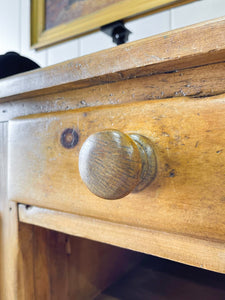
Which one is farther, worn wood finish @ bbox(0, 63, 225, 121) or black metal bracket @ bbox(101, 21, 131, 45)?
black metal bracket @ bbox(101, 21, 131, 45)

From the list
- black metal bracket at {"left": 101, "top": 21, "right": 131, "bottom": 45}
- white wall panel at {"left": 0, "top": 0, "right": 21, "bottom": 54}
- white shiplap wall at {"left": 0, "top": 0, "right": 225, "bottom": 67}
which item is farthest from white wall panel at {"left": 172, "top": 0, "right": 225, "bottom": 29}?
white wall panel at {"left": 0, "top": 0, "right": 21, "bottom": 54}

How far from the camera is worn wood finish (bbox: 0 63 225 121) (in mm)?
210

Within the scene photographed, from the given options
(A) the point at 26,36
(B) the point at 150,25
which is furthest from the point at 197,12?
(A) the point at 26,36

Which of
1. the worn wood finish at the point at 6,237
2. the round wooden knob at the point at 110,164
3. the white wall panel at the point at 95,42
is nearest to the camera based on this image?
the round wooden knob at the point at 110,164

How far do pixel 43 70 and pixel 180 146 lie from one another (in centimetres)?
18

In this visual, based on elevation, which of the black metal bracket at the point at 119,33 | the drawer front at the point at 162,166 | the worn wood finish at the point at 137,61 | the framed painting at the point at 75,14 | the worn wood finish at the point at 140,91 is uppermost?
the framed painting at the point at 75,14

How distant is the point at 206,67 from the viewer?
8.3 inches

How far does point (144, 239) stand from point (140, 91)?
15 centimetres

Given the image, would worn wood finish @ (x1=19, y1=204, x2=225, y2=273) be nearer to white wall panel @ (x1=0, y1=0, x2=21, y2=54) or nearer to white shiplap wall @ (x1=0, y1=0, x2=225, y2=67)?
white shiplap wall @ (x1=0, y1=0, x2=225, y2=67)

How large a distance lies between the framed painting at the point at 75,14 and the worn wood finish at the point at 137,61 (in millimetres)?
450

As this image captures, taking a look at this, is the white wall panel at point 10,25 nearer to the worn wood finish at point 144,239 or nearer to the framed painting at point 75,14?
the framed painting at point 75,14

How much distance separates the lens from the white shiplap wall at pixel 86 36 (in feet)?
1.88

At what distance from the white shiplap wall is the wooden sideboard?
1.43ft

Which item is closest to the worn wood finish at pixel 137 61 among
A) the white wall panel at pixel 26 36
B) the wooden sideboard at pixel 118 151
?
the wooden sideboard at pixel 118 151
